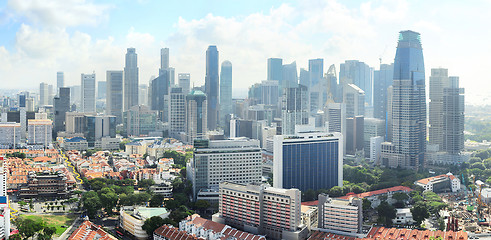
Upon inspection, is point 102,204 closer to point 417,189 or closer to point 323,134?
point 323,134

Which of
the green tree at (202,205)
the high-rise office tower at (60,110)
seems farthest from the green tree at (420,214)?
the high-rise office tower at (60,110)

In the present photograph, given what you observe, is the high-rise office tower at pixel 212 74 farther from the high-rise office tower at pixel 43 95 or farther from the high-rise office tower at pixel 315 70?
the high-rise office tower at pixel 43 95

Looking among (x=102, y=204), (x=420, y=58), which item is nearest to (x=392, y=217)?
(x=102, y=204)

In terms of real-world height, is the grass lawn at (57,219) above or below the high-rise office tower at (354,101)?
below

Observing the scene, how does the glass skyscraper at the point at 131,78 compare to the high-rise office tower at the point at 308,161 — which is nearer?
the high-rise office tower at the point at 308,161

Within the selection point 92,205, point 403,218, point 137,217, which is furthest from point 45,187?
point 403,218

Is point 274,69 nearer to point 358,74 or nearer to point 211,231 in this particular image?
point 358,74
